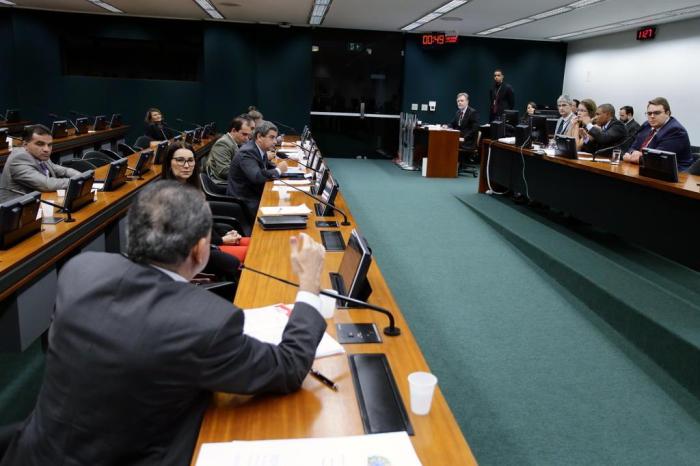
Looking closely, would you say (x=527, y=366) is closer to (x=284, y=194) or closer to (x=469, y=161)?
(x=284, y=194)

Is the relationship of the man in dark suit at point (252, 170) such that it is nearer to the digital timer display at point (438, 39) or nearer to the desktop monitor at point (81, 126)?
the desktop monitor at point (81, 126)

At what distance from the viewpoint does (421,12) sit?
8969 mm

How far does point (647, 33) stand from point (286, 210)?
29.8ft

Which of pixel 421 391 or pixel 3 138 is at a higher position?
pixel 3 138

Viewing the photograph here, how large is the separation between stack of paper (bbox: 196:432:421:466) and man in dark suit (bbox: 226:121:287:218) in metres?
3.32

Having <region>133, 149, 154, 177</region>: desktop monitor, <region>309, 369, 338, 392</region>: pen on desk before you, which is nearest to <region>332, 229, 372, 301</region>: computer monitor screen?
<region>309, 369, 338, 392</region>: pen on desk

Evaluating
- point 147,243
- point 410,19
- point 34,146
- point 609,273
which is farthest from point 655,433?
point 410,19

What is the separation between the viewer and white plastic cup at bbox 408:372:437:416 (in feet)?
4.49

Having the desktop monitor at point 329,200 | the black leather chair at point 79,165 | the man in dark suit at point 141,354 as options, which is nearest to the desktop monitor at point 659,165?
the desktop monitor at point 329,200

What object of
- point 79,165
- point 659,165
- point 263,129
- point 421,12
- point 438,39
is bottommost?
point 79,165

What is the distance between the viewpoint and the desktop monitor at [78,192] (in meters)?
3.43

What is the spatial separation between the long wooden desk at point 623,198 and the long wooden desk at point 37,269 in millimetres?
4025

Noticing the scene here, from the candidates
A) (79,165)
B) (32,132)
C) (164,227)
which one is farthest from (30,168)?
(164,227)

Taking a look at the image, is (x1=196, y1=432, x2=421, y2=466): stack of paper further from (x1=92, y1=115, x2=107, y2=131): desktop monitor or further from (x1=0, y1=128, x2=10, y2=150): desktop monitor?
(x1=92, y1=115, x2=107, y2=131): desktop monitor
